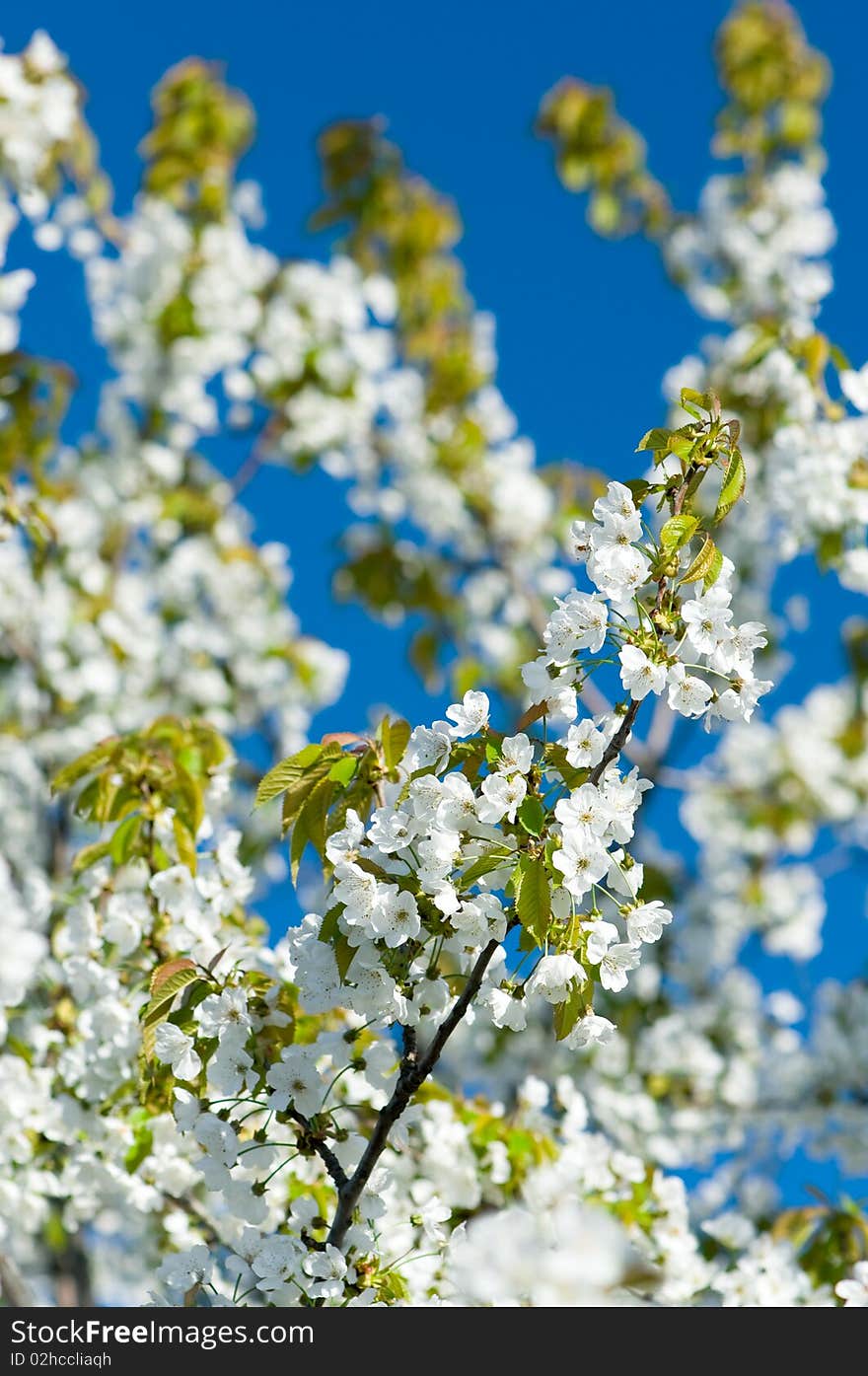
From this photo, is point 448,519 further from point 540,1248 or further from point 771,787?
point 540,1248

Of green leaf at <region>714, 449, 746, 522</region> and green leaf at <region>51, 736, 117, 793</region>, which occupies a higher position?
green leaf at <region>51, 736, 117, 793</region>

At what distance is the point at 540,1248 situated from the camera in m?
1.19

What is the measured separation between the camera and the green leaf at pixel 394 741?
2148 millimetres

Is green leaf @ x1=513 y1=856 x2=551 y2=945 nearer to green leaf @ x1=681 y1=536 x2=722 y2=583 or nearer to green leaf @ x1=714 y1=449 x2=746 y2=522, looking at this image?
green leaf @ x1=681 y1=536 x2=722 y2=583

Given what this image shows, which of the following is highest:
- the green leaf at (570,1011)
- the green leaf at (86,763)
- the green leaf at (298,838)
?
the green leaf at (86,763)

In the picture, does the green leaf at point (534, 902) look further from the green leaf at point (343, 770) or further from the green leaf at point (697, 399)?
the green leaf at point (697, 399)

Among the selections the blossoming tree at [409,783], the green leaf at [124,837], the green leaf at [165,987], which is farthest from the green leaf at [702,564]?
the green leaf at [124,837]

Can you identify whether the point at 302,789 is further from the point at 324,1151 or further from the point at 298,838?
the point at 324,1151

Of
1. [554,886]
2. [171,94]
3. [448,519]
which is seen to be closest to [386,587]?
[448,519]

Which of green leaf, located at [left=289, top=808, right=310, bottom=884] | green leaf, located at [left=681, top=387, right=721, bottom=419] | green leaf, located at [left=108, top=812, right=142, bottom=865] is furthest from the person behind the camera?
green leaf, located at [left=108, top=812, right=142, bottom=865]

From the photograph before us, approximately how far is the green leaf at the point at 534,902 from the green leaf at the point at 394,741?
0.39 metres

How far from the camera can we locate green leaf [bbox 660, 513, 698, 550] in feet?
6.29

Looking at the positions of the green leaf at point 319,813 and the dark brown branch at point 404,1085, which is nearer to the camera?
the dark brown branch at point 404,1085

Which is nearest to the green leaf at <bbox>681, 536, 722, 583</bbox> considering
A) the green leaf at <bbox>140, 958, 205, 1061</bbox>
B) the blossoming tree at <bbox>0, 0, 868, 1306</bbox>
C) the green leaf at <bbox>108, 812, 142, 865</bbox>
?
the blossoming tree at <bbox>0, 0, 868, 1306</bbox>
